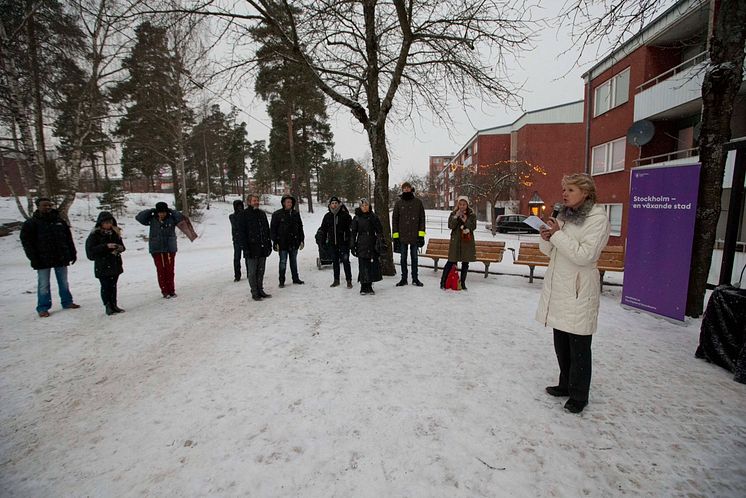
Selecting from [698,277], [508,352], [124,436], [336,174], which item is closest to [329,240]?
[508,352]

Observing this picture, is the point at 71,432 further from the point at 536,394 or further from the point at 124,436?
the point at 536,394

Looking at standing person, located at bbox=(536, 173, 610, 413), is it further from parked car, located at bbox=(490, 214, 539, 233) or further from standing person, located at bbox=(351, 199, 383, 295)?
parked car, located at bbox=(490, 214, 539, 233)

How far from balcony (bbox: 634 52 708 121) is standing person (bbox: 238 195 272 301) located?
1379cm

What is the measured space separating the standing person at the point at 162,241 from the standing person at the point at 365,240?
367 centimetres

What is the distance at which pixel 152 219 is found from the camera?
6.97m

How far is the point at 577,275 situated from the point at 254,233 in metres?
5.57

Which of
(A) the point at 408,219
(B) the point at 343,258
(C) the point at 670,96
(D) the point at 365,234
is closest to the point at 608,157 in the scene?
(C) the point at 670,96

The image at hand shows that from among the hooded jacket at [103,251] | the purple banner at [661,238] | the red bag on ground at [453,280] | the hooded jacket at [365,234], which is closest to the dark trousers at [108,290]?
the hooded jacket at [103,251]

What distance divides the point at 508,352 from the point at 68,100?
59.7ft

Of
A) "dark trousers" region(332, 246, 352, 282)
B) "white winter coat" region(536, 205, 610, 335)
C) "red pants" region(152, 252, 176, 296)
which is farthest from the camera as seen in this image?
"dark trousers" region(332, 246, 352, 282)

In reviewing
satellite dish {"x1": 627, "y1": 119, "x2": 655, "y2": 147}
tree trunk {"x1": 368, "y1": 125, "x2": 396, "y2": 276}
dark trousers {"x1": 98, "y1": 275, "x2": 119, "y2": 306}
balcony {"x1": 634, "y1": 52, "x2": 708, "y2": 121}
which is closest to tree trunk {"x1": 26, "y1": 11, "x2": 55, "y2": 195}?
dark trousers {"x1": 98, "y1": 275, "x2": 119, "y2": 306}

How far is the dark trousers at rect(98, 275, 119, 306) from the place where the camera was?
5969 mm

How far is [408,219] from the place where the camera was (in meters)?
7.43

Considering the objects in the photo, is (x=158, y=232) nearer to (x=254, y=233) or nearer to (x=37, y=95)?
(x=254, y=233)
